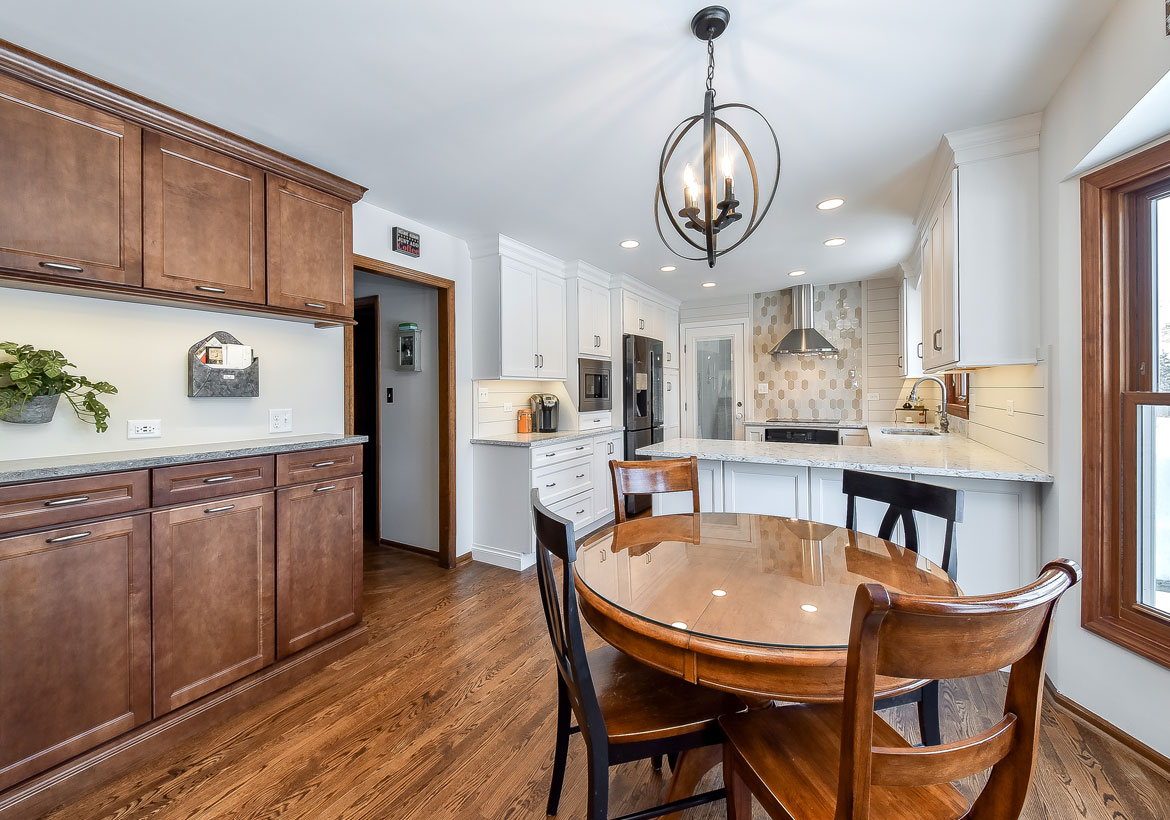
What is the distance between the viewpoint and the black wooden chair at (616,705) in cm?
113

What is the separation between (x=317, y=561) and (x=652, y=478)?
5.30 ft

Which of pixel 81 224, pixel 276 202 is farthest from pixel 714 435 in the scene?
pixel 81 224

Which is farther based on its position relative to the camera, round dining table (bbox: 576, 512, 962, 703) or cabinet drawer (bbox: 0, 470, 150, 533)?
cabinet drawer (bbox: 0, 470, 150, 533)

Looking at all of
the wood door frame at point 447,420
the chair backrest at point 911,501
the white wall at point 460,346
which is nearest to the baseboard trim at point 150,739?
the wood door frame at point 447,420

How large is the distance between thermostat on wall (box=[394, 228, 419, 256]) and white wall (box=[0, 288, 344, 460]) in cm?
70

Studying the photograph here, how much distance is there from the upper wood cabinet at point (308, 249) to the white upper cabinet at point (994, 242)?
9.81 ft

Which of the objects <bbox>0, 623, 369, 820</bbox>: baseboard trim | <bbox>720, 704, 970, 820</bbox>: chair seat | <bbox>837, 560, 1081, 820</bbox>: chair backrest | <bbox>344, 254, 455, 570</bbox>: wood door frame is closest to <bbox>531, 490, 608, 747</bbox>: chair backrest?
<bbox>720, 704, 970, 820</bbox>: chair seat

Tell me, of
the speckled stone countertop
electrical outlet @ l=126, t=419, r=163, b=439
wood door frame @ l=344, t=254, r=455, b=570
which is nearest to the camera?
electrical outlet @ l=126, t=419, r=163, b=439

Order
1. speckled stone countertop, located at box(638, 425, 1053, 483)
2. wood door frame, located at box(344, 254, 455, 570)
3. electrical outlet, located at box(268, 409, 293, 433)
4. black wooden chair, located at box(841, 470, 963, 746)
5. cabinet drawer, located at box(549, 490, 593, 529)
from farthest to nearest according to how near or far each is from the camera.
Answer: cabinet drawer, located at box(549, 490, 593, 529) < wood door frame, located at box(344, 254, 455, 570) < electrical outlet, located at box(268, 409, 293, 433) < speckled stone countertop, located at box(638, 425, 1053, 483) < black wooden chair, located at box(841, 470, 963, 746)

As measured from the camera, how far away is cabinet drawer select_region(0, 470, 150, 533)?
146 centimetres

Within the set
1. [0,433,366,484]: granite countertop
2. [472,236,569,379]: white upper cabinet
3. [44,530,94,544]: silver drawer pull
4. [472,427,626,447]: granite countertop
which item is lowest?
[44,530,94,544]: silver drawer pull

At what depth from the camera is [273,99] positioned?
1.93 metres

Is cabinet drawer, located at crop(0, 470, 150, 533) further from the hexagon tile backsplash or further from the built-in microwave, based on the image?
Answer: the hexagon tile backsplash

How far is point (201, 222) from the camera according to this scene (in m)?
2.03
